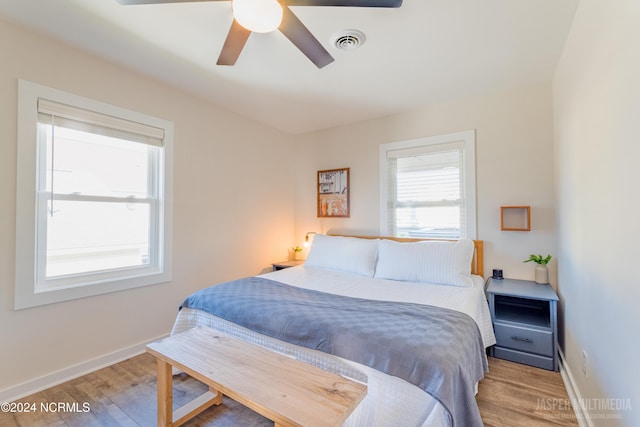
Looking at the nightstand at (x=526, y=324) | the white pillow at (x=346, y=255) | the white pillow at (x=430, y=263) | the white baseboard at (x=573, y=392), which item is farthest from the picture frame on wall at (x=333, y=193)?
the white baseboard at (x=573, y=392)

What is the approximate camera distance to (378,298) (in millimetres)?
2084

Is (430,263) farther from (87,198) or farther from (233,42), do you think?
(87,198)

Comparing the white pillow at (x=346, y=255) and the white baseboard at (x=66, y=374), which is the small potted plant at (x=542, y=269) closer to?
the white pillow at (x=346, y=255)

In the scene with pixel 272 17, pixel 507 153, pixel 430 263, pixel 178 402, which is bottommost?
pixel 178 402

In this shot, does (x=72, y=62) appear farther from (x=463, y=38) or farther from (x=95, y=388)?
(x=463, y=38)

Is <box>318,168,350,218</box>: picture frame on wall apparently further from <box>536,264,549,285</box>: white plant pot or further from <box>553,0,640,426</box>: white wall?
<box>553,0,640,426</box>: white wall

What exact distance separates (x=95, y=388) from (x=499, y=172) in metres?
3.88

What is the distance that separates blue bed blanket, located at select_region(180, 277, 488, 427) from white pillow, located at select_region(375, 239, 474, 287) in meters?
0.74

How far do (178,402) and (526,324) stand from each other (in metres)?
2.69

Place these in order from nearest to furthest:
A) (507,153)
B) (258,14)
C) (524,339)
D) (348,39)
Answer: (258,14), (348,39), (524,339), (507,153)

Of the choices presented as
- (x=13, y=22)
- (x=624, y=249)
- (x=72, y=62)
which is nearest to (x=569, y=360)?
(x=624, y=249)

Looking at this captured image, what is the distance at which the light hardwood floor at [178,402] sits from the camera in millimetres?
1696

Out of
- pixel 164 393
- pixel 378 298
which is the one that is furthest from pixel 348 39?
pixel 164 393

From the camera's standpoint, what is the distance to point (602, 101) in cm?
135
